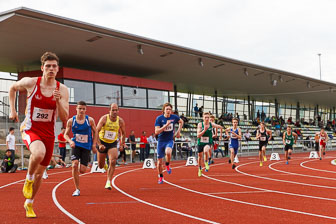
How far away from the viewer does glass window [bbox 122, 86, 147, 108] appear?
2664cm

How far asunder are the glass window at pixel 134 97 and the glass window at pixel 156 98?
509 millimetres

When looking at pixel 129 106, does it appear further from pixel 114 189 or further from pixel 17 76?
pixel 114 189

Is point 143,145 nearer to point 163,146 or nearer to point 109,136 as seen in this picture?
point 163,146

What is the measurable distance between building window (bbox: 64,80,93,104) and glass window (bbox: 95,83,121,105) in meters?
0.54

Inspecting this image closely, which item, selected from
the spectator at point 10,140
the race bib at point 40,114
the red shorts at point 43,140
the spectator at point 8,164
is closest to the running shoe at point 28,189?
the red shorts at point 43,140

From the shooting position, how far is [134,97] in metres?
27.2

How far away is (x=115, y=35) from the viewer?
2002cm

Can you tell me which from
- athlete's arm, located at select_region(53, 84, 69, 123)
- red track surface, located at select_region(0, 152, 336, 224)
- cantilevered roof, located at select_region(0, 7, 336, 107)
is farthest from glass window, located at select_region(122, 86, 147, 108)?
athlete's arm, located at select_region(53, 84, 69, 123)

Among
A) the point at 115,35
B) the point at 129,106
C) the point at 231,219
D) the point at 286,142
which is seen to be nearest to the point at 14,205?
the point at 231,219

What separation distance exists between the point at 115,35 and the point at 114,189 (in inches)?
458

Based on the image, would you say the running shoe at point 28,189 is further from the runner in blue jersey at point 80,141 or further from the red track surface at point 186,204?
the runner in blue jersey at point 80,141

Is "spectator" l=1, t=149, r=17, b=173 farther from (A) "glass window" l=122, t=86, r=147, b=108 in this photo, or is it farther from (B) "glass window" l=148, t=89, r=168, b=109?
(B) "glass window" l=148, t=89, r=168, b=109

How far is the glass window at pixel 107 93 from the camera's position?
25.2 m

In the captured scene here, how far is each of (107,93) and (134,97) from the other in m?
2.12
